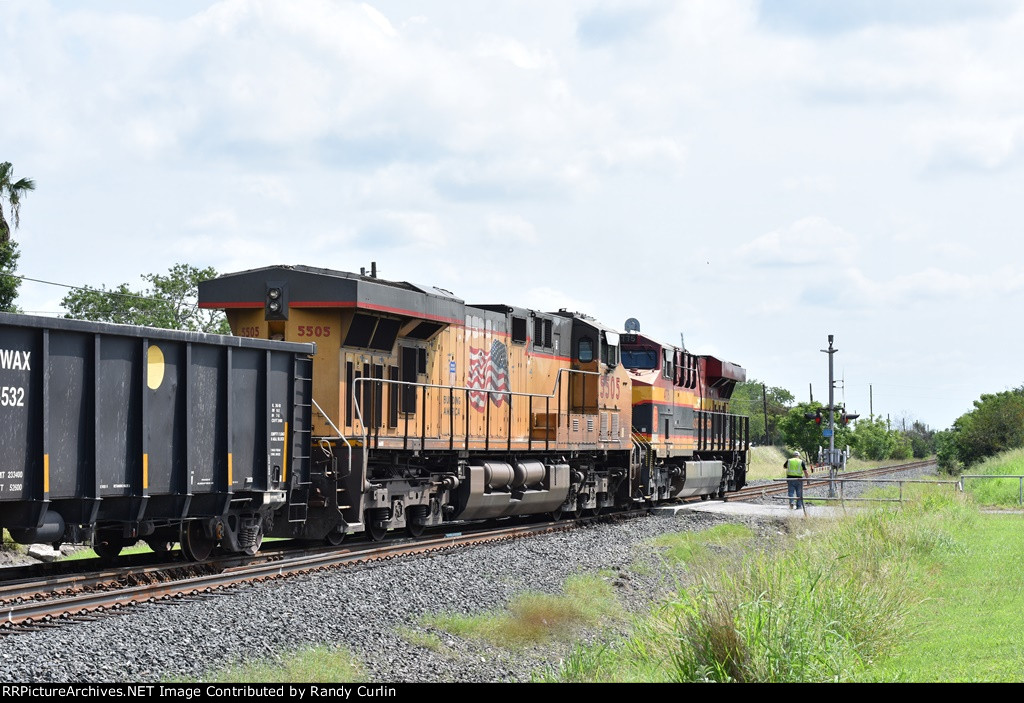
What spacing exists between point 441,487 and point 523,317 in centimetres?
450

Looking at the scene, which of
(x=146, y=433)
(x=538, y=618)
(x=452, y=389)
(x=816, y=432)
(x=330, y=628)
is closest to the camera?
(x=330, y=628)

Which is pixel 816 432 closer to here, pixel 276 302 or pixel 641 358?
pixel 641 358

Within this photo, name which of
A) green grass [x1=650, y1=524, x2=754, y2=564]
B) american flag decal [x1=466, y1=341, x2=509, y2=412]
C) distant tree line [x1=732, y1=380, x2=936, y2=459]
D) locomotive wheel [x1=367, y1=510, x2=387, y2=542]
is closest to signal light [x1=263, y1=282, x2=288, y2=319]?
locomotive wheel [x1=367, y1=510, x2=387, y2=542]

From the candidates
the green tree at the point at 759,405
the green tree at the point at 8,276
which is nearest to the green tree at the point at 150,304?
the green tree at the point at 8,276

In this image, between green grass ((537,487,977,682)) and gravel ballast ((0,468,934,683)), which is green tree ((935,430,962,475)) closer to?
gravel ballast ((0,468,934,683))

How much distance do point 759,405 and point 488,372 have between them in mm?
123152

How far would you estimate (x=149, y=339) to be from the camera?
12.8 meters

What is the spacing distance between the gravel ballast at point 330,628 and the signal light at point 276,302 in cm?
395

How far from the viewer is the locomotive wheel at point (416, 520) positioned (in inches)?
731

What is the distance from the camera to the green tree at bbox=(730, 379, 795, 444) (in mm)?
126850

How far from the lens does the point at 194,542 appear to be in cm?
1450

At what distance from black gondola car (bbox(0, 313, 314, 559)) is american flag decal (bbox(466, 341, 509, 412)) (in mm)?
5092

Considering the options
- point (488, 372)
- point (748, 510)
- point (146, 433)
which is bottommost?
point (748, 510)

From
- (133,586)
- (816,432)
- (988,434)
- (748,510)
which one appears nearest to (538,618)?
(133,586)
